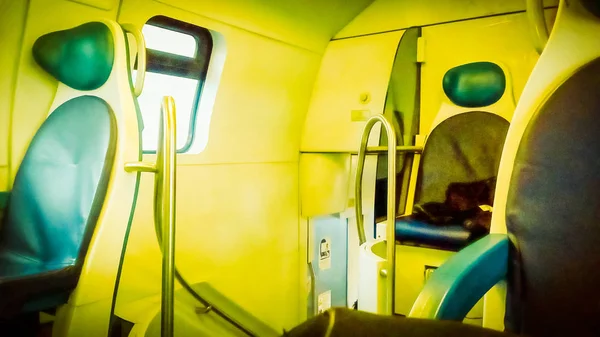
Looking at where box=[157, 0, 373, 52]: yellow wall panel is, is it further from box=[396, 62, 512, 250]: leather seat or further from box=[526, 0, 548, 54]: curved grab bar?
box=[526, 0, 548, 54]: curved grab bar

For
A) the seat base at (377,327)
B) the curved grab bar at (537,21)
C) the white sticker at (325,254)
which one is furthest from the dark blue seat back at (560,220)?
the white sticker at (325,254)

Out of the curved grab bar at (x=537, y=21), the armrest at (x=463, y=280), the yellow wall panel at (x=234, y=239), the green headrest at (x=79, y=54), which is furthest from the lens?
the yellow wall panel at (x=234, y=239)

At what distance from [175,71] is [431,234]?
5.43 feet

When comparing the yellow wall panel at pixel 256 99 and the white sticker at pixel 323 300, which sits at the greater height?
the yellow wall panel at pixel 256 99

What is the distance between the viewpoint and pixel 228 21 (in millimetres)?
2500

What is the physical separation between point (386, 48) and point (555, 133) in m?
2.03

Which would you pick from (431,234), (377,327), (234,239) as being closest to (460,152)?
(431,234)

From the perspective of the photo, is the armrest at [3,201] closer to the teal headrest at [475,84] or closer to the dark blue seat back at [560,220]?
the dark blue seat back at [560,220]

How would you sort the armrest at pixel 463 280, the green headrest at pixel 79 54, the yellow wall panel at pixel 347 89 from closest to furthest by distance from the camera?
the armrest at pixel 463 280
the green headrest at pixel 79 54
the yellow wall panel at pixel 347 89

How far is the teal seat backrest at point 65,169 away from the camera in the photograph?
154cm

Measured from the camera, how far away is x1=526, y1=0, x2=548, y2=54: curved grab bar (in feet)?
4.34

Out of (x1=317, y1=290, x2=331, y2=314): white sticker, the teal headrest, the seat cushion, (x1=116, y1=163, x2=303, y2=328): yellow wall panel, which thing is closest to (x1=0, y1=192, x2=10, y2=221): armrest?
(x1=116, y1=163, x2=303, y2=328): yellow wall panel

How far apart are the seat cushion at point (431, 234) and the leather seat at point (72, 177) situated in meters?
1.31

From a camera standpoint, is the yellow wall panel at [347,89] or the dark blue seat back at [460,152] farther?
the yellow wall panel at [347,89]
